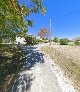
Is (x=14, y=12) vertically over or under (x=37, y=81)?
over

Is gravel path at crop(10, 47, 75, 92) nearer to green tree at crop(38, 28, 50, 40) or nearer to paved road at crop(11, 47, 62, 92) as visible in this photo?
paved road at crop(11, 47, 62, 92)

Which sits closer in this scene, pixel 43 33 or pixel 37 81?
pixel 37 81

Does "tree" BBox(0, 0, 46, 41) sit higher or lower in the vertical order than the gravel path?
higher

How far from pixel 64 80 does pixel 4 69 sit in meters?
6.52

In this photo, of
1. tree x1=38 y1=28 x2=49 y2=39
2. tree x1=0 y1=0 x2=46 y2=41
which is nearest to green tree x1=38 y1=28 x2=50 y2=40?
tree x1=38 y1=28 x2=49 y2=39

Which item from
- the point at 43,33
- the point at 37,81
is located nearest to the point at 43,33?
the point at 43,33

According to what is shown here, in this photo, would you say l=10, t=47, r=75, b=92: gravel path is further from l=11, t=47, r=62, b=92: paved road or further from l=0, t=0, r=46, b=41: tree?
l=0, t=0, r=46, b=41: tree

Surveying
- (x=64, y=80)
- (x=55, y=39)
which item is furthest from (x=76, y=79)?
(x=55, y=39)

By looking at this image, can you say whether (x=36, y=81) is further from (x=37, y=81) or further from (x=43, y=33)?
(x=43, y=33)

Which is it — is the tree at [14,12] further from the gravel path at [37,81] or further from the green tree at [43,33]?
the green tree at [43,33]

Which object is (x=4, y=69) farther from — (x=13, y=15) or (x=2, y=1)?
(x=2, y=1)

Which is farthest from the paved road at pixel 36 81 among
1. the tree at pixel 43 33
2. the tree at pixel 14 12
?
the tree at pixel 43 33

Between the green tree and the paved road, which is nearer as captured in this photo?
the paved road

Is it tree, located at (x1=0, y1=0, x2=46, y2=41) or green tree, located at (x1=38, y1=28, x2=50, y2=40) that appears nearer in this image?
tree, located at (x1=0, y1=0, x2=46, y2=41)
